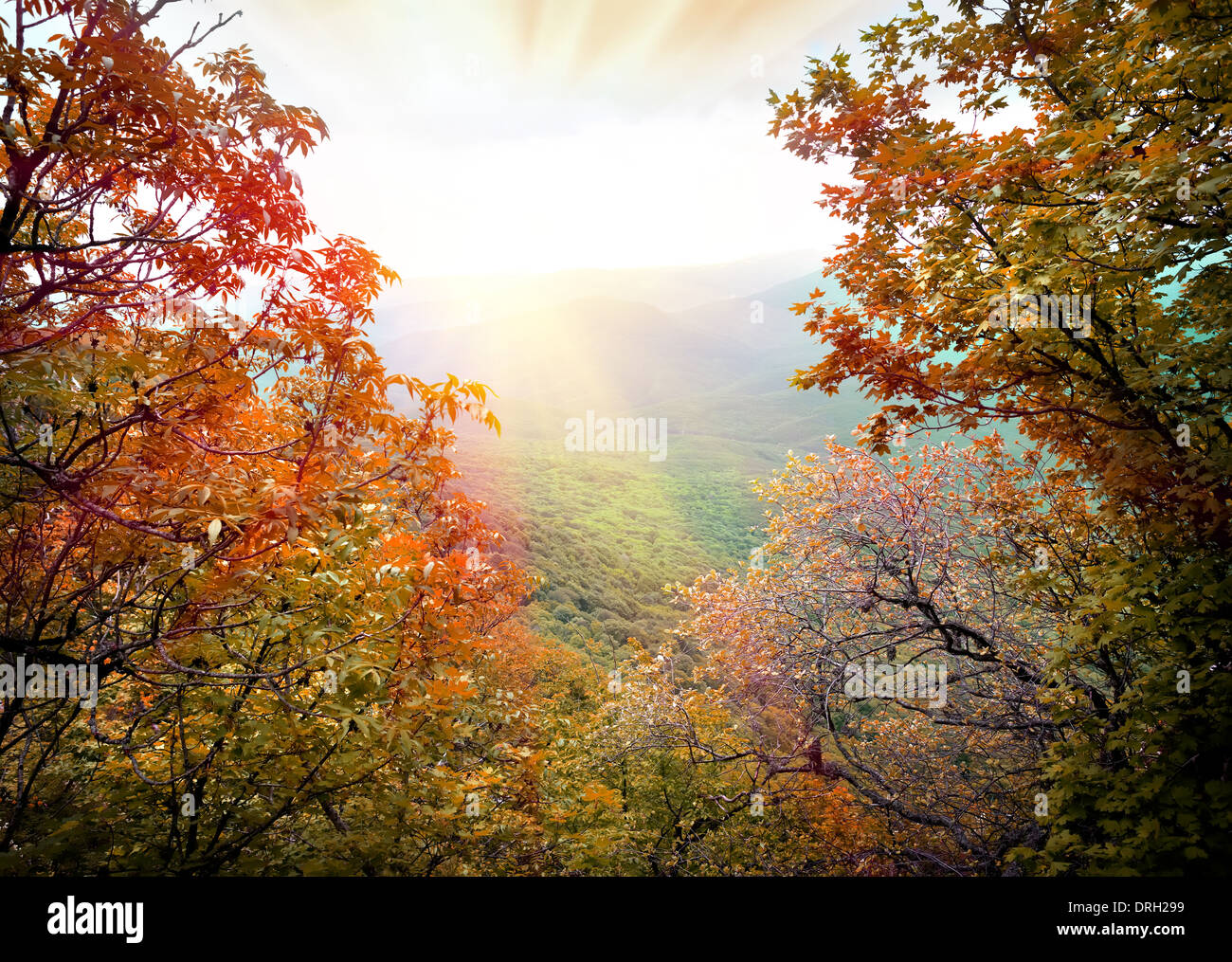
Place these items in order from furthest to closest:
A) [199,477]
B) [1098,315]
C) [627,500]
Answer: [627,500], [1098,315], [199,477]

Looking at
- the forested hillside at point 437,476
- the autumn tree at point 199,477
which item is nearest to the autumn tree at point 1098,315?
the forested hillside at point 437,476

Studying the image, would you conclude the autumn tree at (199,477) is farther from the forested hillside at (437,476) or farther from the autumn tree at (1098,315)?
the autumn tree at (1098,315)

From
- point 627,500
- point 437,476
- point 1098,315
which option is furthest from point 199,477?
point 627,500

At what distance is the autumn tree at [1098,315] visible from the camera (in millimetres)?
4172

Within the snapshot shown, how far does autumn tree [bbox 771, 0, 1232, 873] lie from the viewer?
13.7 ft

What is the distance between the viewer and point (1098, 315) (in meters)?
5.41

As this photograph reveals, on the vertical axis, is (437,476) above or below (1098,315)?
below

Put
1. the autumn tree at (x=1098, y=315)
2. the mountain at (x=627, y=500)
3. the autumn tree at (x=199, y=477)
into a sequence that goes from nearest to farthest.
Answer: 1. the autumn tree at (x=199, y=477)
2. the autumn tree at (x=1098, y=315)
3. the mountain at (x=627, y=500)

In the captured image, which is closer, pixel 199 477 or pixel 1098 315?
pixel 199 477

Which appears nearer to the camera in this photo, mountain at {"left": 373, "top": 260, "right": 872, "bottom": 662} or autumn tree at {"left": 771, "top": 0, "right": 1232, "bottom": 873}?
autumn tree at {"left": 771, "top": 0, "right": 1232, "bottom": 873}

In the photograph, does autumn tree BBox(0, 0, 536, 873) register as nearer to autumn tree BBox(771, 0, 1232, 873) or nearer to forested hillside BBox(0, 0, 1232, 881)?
forested hillside BBox(0, 0, 1232, 881)

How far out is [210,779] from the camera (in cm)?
550

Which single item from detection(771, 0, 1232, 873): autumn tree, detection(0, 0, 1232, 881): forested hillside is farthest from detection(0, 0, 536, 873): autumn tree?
detection(771, 0, 1232, 873): autumn tree

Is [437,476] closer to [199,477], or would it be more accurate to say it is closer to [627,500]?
[199,477]
